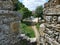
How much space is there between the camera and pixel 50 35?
92.5 inches

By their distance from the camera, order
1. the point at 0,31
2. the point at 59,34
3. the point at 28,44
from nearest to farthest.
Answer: the point at 59,34 < the point at 0,31 < the point at 28,44

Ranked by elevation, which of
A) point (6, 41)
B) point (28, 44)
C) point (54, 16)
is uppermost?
point (54, 16)

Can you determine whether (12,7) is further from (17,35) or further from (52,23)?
(52,23)

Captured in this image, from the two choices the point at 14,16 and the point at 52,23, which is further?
the point at 14,16

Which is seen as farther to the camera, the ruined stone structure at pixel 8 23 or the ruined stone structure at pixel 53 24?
the ruined stone structure at pixel 8 23

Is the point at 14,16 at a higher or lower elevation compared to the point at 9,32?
higher

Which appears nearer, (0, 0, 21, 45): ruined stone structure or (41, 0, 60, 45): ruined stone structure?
(41, 0, 60, 45): ruined stone structure

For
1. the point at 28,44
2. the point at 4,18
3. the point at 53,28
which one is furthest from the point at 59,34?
the point at 28,44

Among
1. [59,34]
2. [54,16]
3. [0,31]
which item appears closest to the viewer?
[59,34]

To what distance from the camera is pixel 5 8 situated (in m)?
3.33

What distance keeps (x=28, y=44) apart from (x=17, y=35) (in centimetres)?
58

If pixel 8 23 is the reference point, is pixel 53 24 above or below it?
above

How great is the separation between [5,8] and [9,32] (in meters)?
0.48

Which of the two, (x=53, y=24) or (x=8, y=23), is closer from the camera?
(x=53, y=24)
